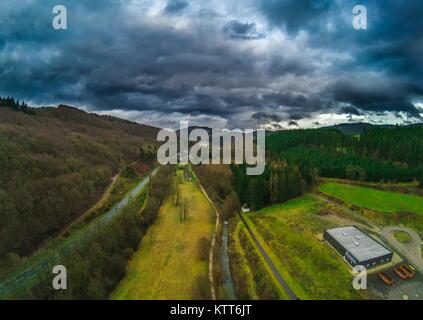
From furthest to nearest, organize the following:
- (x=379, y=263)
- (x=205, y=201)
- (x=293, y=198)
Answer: (x=205, y=201) → (x=293, y=198) → (x=379, y=263)

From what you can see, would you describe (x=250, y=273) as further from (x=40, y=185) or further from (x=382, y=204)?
(x=40, y=185)

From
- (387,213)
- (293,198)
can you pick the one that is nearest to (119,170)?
(293,198)

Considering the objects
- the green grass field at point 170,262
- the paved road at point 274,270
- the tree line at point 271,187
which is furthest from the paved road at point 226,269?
the tree line at point 271,187

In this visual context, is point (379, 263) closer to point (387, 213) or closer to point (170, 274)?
point (387, 213)

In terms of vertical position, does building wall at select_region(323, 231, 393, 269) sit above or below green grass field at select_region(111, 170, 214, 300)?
above

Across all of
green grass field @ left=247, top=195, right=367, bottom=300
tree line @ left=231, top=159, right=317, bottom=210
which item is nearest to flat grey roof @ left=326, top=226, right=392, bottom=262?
green grass field @ left=247, top=195, right=367, bottom=300

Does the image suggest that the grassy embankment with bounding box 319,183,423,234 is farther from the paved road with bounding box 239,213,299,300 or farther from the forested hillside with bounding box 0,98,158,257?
the forested hillside with bounding box 0,98,158,257

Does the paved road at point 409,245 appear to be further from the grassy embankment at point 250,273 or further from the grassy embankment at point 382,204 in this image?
the grassy embankment at point 250,273
